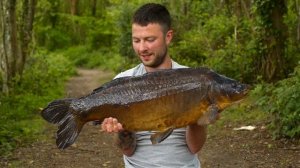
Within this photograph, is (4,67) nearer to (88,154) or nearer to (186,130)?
(88,154)

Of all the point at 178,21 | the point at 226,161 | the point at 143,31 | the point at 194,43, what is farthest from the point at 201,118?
the point at 178,21

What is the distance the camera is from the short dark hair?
291 cm

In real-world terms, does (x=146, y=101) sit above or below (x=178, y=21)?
above

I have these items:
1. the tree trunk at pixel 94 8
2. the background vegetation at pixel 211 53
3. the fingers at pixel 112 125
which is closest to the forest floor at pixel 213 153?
the background vegetation at pixel 211 53

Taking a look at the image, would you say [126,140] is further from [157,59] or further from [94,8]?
[94,8]

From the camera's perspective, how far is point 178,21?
17.7 m

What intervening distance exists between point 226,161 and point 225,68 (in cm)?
598

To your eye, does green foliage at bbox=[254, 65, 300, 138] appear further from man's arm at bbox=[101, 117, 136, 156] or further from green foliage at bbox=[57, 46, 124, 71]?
green foliage at bbox=[57, 46, 124, 71]

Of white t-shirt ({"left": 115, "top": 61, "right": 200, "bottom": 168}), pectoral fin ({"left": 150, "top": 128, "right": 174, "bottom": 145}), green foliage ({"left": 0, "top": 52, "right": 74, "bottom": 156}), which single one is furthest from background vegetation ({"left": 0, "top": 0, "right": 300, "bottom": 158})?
pectoral fin ({"left": 150, "top": 128, "right": 174, "bottom": 145})

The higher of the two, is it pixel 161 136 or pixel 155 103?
pixel 155 103

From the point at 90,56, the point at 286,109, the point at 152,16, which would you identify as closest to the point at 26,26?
the point at 286,109

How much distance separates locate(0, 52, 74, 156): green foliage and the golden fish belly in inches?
221

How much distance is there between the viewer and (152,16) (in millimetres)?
2928

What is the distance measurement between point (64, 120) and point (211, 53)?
1187cm
